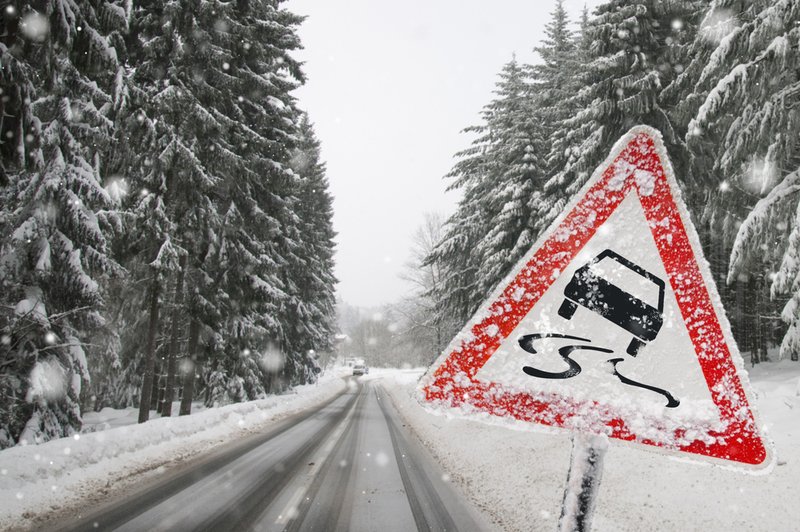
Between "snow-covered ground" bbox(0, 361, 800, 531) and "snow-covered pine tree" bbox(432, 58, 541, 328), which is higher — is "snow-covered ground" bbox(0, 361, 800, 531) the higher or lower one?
the lower one

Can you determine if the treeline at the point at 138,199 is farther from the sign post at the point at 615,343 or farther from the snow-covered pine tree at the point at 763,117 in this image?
the snow-covered pine tree at the point at 763,117

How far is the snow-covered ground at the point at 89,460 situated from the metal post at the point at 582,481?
5899 millimetres

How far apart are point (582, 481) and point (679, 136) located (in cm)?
1455

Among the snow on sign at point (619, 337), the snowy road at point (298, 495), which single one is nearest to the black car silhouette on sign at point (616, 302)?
the snow on sign at point (619, 337)

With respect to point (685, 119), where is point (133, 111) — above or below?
above

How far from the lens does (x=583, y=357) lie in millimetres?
1305

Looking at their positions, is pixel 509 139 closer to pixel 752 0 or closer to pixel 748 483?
pixel 752 0

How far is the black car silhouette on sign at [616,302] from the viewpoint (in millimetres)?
1315

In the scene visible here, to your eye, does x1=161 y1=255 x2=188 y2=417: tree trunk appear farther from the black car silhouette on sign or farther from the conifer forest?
the black car silhouette on sign

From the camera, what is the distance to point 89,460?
680cm

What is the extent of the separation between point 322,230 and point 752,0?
27.9 metres

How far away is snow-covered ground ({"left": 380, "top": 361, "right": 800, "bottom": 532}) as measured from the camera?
15.0ft

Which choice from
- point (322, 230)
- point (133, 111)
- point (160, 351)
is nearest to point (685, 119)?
point (133, 111)

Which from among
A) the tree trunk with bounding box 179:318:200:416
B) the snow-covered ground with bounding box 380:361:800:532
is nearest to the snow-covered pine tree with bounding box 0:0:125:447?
A: the tree trunk with bounding box 179:318:200:416
